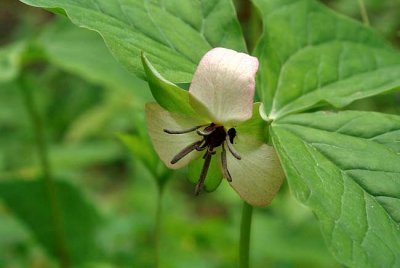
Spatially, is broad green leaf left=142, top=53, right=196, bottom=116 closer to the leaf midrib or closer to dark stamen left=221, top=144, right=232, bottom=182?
dark stamen left=221, top=144, right=232, bottom=182

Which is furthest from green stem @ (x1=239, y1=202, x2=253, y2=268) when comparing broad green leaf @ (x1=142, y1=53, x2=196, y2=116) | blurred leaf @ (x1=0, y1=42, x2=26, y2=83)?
blurred leaf @ (x1=0, y1=42, x2=26, y2=83)

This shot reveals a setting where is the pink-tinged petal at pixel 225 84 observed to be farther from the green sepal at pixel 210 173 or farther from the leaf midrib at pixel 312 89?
the leaf midrib at pixel 312 89

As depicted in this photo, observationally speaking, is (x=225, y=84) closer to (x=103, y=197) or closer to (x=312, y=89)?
(x=312, y=89)

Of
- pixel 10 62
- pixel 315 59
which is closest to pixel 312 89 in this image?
pixel 315 59

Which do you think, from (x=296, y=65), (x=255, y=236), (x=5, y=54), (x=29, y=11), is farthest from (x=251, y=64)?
(x=29, y=11)

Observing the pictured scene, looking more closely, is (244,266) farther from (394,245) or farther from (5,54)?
(5,54)

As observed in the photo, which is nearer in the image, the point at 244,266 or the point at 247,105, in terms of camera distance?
the point at 247,105

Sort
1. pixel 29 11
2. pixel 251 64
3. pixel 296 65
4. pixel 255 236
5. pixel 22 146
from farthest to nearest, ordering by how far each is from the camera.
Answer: pixel 29 11 → pixel 22 146 → pixel 255 236 → pixel 296 65 → pixel 251 64
